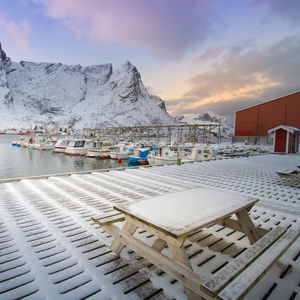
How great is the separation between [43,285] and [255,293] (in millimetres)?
2016

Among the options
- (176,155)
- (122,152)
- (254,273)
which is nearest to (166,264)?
(254,273)

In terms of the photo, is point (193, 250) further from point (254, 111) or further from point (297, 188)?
point (254, 111)

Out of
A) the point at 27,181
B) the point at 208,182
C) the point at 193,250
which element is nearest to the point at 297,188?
the point at 208,182

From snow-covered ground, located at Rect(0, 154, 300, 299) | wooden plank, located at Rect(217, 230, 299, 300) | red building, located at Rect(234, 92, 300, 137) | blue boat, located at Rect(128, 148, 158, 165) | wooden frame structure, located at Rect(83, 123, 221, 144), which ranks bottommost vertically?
blue boat, located at Rect(128, 148, 158, 165)

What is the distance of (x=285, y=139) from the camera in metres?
16.3

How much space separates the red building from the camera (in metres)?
28.3

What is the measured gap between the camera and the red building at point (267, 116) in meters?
28.3

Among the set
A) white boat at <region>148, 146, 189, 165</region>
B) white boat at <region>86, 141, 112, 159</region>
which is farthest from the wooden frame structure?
white boat at <region>86, 141, 112, 159</region>

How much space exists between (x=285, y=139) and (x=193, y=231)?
18474 mm

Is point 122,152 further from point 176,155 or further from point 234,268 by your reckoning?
point 234,268

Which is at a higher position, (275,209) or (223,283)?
(223,283)

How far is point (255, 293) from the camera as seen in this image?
5.82 feet

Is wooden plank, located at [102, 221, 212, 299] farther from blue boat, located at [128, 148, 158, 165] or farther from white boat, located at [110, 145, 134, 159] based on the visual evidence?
white boat, located at [110, 145, 134, 159]

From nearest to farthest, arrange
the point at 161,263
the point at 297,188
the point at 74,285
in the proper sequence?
the point at 161,263, the point at 74,285, the point at 297,188
